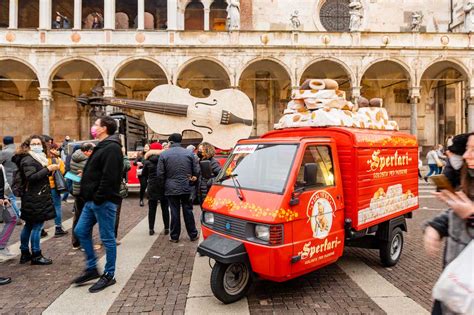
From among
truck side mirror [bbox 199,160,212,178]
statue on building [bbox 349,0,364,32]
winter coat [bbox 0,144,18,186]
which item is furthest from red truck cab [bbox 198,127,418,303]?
statue on building [bbox 349,0,364,32]

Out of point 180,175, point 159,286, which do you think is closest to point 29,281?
point 159,286

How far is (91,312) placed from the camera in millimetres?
3279

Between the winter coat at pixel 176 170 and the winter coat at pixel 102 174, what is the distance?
1841mm

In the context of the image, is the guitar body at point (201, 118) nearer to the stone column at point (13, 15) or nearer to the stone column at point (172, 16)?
the stone column at point (172, 16)

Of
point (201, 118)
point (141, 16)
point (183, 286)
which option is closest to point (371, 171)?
point (183, 286)

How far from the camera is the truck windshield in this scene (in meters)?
3.56

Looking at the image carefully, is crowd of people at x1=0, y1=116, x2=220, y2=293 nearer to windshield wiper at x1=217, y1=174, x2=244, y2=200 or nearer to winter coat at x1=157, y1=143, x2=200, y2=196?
winter coat at x1=157, y1=143, x2=200, y2=196

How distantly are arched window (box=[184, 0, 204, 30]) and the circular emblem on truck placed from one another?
72.2 ft

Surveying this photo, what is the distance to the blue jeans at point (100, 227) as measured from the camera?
12.4 ft

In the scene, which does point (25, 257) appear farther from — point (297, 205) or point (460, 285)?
point (460, 285)

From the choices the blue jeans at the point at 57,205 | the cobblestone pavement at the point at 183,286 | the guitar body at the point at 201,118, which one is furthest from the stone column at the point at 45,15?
the cobblestone pavement at the point at 183,286

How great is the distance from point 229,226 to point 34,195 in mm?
3034

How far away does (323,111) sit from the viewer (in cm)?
424

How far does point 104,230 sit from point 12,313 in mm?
1157
